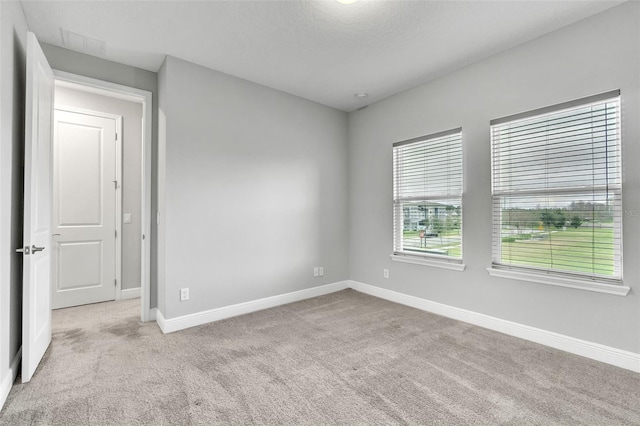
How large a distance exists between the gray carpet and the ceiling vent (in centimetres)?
260

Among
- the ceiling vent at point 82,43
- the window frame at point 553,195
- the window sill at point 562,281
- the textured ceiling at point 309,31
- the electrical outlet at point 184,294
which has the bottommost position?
the electrical outlet at point 184,294

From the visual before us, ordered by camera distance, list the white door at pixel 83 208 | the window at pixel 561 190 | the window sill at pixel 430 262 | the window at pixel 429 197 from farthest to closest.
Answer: the white door at pixel 83 208 → the window at pixel 429 197 → the window sill at pixel 430 262 → the window at pixel 561 190

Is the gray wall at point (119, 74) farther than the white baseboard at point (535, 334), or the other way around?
the gray wall at point (119, 74)

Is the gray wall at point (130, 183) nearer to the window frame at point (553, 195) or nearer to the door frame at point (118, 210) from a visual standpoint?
the door frame at point (118, 210)

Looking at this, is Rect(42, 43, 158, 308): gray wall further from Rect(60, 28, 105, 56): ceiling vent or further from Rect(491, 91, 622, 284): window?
Rect(491, 91, 622, 284): window

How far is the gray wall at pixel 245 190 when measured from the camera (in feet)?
9.84

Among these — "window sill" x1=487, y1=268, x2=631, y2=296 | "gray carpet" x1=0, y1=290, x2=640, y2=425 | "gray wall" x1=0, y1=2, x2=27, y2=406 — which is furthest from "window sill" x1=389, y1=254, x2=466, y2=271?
"gray wall" x1=0, y1=2, x2=27, y2=406

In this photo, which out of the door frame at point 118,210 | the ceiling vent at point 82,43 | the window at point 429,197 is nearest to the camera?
the ceiling vent at point 82,43

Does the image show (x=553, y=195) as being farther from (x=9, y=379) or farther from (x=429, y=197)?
(x=9, y=379)

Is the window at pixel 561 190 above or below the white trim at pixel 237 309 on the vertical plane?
above

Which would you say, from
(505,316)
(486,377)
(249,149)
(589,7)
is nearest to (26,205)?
(249,149)

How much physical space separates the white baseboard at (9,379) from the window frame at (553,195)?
3.69 m

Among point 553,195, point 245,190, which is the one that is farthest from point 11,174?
point 553,195

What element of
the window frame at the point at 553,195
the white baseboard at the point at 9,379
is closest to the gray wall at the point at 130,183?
the white baseboard at the point at 9,379
